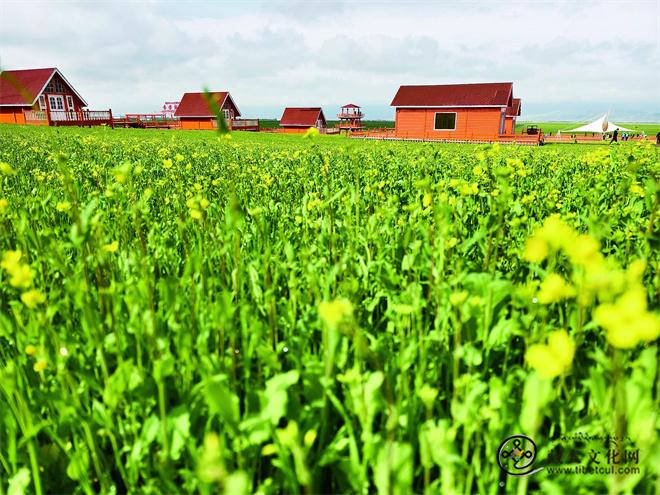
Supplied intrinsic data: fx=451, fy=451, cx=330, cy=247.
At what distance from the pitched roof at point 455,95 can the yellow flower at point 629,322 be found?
129 feet

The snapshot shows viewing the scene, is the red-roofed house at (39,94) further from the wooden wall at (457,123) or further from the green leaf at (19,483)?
the green leaf at (19,483)

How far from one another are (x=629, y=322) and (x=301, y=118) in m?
63.2

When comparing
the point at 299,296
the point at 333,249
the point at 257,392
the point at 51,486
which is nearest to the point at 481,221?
the point at 333,249

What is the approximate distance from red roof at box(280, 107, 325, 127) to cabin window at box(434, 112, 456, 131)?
23309 millimetres

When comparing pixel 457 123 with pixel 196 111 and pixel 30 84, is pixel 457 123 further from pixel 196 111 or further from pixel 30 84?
pixel 30 84

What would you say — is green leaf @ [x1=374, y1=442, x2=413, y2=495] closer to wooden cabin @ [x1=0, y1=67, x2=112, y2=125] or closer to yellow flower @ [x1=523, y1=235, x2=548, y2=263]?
yellow flower @ [x1=523, y1=235, x2=548, y2=263]

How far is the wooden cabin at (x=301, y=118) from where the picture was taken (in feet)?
197

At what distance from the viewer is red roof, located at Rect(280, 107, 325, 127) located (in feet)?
197

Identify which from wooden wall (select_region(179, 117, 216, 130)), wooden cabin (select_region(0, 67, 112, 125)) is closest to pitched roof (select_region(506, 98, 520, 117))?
wooden wall (select_region(179, 117, 216, 130))

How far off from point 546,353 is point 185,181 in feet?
17.4

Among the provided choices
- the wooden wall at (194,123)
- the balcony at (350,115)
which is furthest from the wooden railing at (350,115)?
the wooden wall at (194,123)

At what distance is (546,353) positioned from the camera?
0.91 metres

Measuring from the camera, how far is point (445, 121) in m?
39.4

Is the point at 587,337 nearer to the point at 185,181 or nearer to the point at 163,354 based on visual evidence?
the point at 163,354
